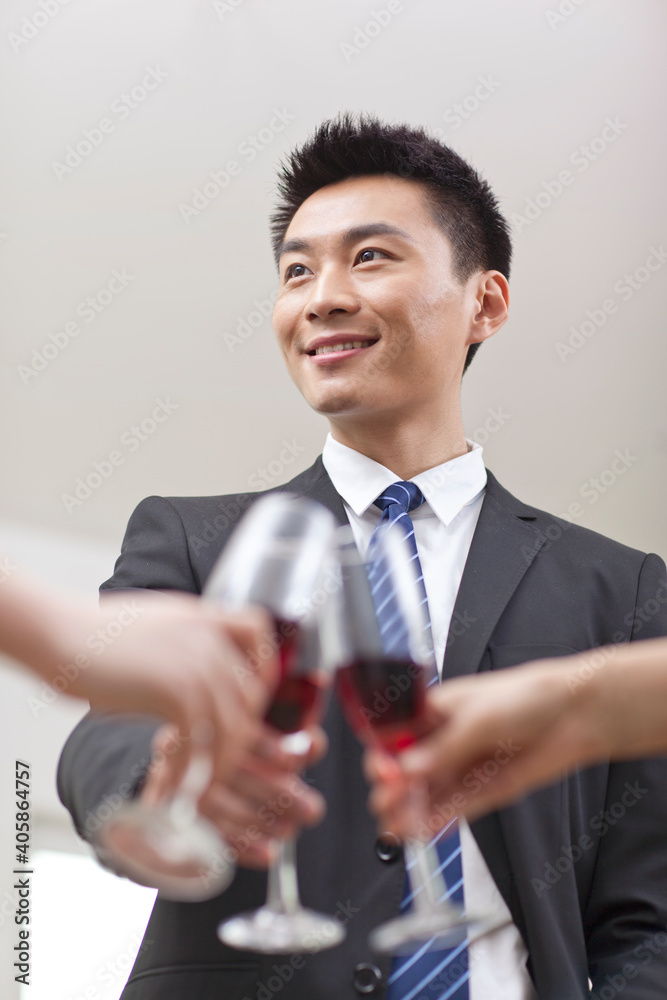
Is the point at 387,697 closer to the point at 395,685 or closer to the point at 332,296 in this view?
the point at 395,685

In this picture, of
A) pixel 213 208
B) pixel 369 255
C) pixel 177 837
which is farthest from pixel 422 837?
pixel 213 208

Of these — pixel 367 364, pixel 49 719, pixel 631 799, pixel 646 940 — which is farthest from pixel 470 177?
pixel 49 719

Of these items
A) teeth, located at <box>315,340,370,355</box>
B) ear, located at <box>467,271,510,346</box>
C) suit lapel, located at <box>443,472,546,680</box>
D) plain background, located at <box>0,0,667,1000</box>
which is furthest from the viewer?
plain background, located at <box>0,0,667,1000</box>

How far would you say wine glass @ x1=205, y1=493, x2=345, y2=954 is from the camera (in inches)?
31.6

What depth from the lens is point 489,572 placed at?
163 centimetres

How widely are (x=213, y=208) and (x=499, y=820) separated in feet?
7.40

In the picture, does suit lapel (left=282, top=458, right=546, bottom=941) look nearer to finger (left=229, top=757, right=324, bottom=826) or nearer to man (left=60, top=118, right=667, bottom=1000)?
man (left=60, top=118, right=667, bottom=1000)

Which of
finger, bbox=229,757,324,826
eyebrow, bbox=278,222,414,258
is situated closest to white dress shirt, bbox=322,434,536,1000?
eyebrow, bbox=278,222,414,258

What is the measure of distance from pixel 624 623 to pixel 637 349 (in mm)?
1848

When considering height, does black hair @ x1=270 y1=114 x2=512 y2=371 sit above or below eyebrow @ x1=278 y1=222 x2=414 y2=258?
above

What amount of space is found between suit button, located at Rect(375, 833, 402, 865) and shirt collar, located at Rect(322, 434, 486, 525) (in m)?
0.58

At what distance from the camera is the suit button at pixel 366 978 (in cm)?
126

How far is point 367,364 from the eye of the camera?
1789mm

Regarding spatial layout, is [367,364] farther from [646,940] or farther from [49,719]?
[49,719]
